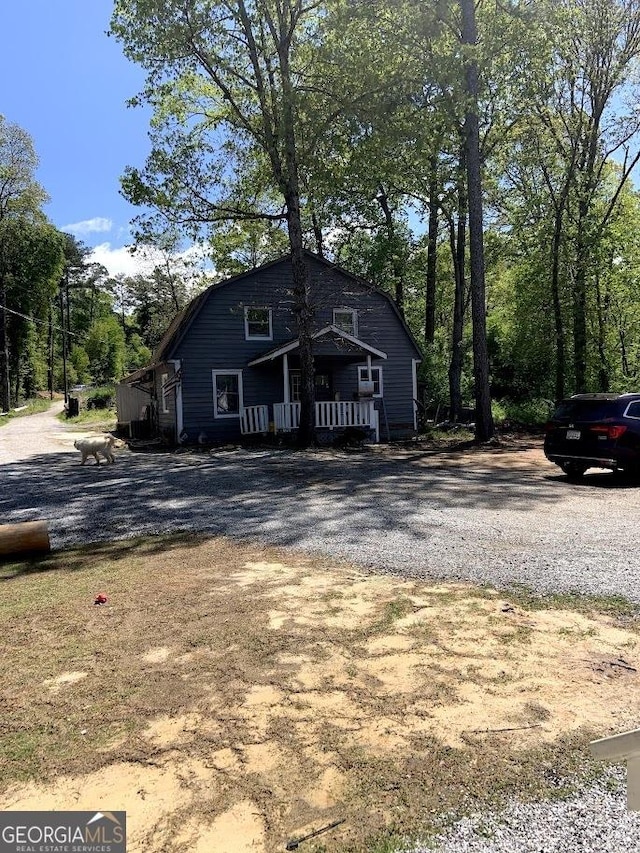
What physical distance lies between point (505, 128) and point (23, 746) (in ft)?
82.1

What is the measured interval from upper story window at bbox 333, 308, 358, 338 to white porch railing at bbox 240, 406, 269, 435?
453 centimetres

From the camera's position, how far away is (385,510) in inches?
317

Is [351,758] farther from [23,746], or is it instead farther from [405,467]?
[405,467]

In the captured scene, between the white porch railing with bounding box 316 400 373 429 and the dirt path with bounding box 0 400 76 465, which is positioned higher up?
the white porch railing with bounding box 316 400 373 429

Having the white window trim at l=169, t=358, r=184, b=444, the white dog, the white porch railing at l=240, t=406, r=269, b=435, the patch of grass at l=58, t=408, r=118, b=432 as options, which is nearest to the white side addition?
the white dog

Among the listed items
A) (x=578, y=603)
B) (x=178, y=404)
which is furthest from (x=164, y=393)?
(x=578, y=603)

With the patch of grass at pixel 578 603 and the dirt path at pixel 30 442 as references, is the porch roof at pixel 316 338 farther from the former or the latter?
the patch of grass at pixel 578 603

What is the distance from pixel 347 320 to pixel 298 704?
66.2 feet

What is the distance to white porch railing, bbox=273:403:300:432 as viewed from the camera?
19.5 m

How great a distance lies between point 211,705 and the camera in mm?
3074

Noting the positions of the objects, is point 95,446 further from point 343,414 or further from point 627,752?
point 627,752

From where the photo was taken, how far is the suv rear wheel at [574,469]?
34.5 ft

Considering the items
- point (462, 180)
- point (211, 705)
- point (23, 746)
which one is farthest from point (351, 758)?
point (462, 180)

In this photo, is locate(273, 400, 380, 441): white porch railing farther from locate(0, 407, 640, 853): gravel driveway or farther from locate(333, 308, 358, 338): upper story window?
locate(0, 407, 640, 853): gravel driveway
